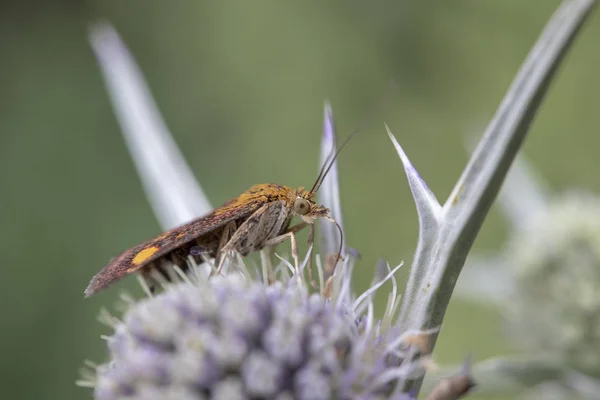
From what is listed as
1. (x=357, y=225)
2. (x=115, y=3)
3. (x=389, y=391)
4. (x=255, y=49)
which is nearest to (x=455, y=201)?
(x=389, y=391)

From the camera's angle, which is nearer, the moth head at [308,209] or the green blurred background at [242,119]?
the moth head at [308,209]

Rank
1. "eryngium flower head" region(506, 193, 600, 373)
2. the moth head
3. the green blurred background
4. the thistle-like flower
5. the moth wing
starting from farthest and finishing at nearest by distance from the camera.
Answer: the green blurred background, "eryngium flower head" region(506, 193, 600, 373), the moth head, the moth wing, the thistle-like flower

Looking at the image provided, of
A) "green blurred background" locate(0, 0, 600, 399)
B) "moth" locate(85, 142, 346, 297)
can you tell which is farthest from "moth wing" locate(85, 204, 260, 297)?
"green blurred background" locate(0, 0, 600, 399)

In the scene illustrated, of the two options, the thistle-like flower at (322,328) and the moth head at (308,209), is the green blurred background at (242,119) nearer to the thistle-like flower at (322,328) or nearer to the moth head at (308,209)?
the moth head at (308,209)

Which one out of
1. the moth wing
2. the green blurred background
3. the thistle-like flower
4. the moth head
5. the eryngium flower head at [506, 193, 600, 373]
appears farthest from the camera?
the green blurred background

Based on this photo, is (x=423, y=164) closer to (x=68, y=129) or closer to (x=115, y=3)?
(x=68, y=129)

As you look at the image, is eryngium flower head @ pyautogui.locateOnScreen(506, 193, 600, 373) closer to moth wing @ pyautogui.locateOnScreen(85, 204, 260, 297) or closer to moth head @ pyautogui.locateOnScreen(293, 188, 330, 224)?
moth head @ pyautogui.locateOnScreen(293, 188, 330, 224)

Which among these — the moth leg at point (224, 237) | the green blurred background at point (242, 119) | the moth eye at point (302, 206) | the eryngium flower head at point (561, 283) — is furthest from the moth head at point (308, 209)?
the green blurred background at point (242, 119)

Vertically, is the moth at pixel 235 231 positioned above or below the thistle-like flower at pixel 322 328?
above
